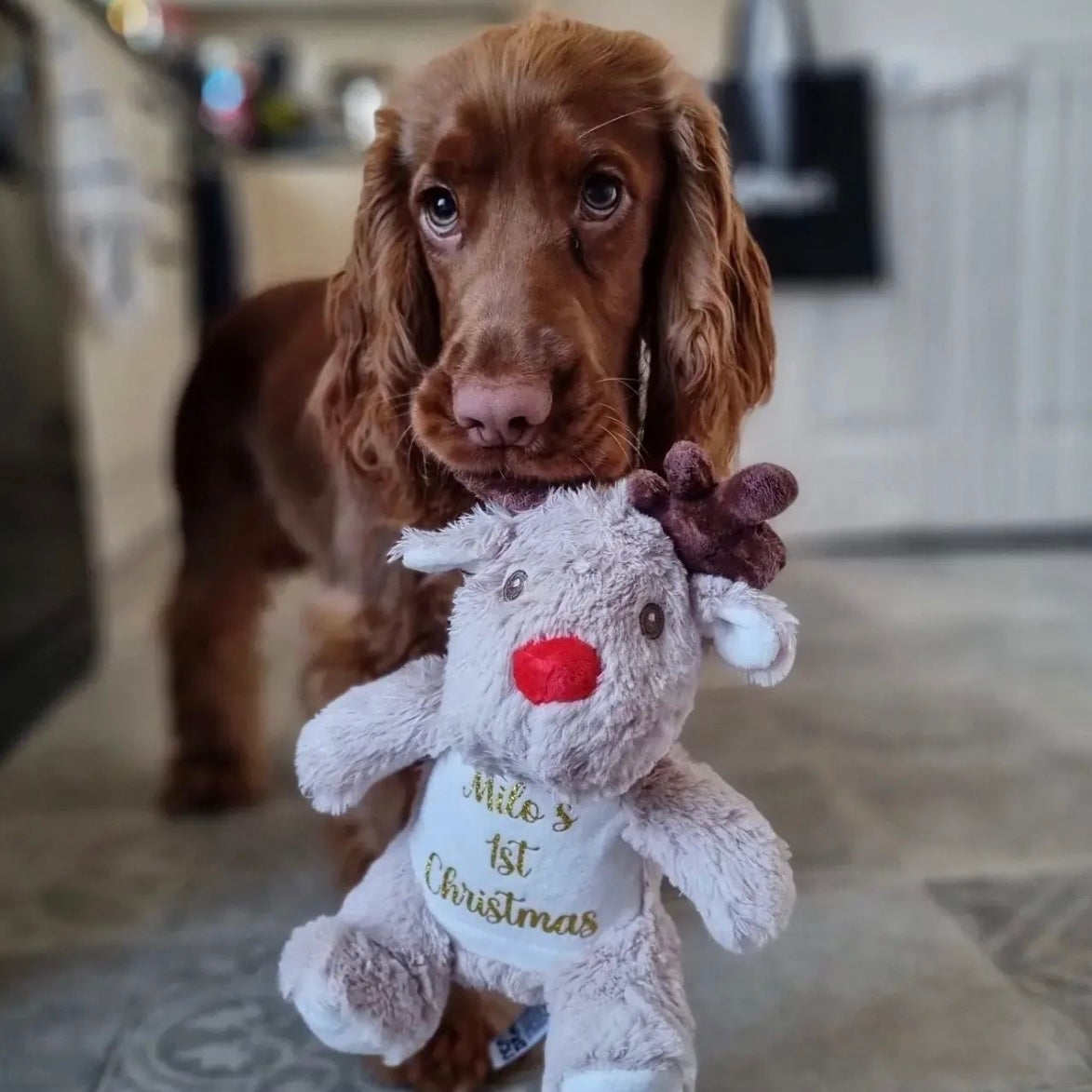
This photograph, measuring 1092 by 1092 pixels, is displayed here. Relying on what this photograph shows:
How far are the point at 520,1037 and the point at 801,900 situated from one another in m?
0.41

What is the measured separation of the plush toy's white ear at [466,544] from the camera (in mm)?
733

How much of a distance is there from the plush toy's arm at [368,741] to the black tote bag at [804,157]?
2195 mm

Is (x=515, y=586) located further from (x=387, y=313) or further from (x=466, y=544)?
(x=387, y=313)

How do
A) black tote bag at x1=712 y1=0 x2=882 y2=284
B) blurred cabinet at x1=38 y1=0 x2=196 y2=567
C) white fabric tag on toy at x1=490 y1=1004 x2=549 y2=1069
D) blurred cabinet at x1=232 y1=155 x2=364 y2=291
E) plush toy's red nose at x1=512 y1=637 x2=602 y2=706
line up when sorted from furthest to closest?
blurred cabinet at x1=232 y1=155 x2=364 y2=291
black tote bag at x1=712 y1=0 x2=882 y2=284
blurred cabinet at x1=38 y1=0 x2=196 y2=567
white fabric tag on toy at x1=490 y1=1004 x2=549 y2=1069
plush toy's red nose at x1=512 y1=637 x2=602 y2=706

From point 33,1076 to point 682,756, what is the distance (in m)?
0.61

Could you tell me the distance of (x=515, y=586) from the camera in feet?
2.29

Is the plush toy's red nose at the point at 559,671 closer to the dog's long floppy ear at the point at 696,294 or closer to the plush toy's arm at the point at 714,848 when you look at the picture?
the plush toy's arm at the point at 714,848

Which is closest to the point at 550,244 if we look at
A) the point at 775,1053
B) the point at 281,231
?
the point at 775,1053

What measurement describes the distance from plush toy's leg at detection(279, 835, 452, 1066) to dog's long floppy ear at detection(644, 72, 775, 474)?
410 millimetres

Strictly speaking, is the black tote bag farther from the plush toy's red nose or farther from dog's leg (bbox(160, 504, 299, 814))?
the plush toy's red nose

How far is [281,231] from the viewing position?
4.06 meters

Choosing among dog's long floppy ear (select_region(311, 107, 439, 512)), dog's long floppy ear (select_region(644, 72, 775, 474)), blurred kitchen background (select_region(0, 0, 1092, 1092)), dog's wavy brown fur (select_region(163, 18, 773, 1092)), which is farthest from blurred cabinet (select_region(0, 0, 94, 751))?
dog's long floppy ear (select_region(644, 72, 775, 474))

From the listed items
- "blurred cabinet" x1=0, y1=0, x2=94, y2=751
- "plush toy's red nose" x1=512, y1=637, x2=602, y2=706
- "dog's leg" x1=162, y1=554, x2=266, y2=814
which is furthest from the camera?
"blurred cabinet" x1=0, y1=0, x2=94, y2=751

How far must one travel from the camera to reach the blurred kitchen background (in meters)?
1.06
